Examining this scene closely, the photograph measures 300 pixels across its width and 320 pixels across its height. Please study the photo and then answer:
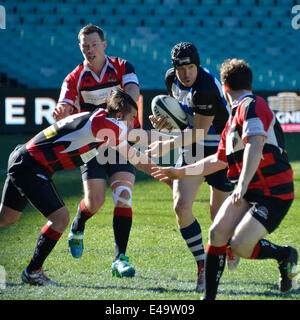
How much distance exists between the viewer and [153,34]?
65.0 feet

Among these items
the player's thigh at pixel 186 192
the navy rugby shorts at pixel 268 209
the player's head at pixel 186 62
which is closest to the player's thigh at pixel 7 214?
the player's thigh at pixel 186 192

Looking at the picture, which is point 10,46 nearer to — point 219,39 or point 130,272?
point 219,39

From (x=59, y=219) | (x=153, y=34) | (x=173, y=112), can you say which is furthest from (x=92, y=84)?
(x=153, y=34)

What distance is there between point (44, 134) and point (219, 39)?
52.1ft

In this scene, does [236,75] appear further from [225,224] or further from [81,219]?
[81,219]

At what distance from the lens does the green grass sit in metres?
4.67

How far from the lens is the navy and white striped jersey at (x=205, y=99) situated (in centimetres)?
514

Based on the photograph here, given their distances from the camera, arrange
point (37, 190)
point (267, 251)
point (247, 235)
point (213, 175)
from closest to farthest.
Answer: point (247, 235), point (267, 251), point (37, 190), point (213, 175)

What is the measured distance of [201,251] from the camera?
16.8 feet

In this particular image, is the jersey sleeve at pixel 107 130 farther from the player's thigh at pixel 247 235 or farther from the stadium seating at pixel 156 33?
the stadium seating at pixel 156 33

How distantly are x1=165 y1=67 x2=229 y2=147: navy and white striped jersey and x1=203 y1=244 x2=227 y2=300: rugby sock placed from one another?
1403 mm

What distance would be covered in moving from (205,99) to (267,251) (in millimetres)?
1433

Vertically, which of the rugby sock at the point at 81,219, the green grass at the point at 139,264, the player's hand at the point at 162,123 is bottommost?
the green grass at the point at 139,264
